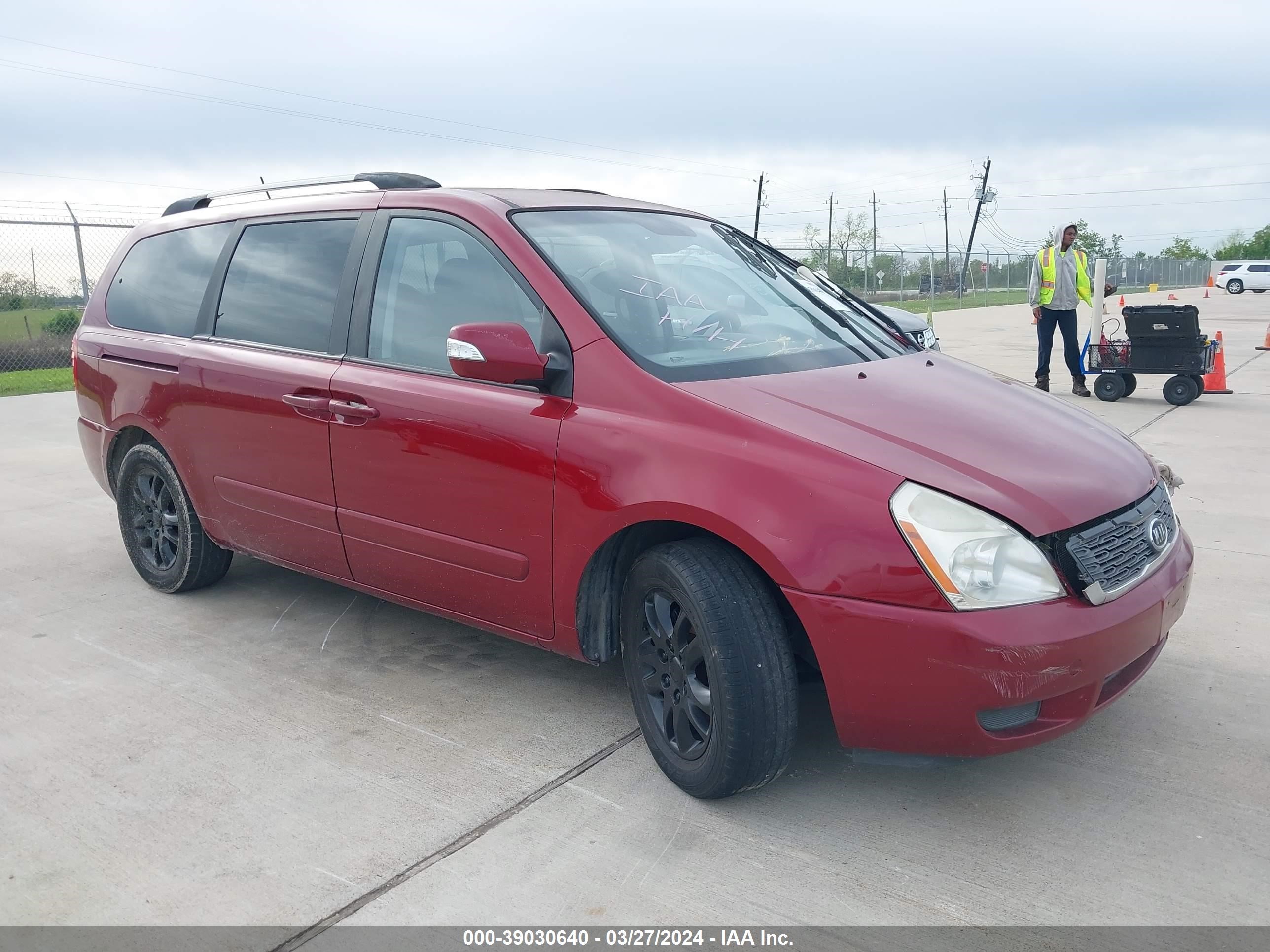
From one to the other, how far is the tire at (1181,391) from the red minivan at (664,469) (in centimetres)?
704

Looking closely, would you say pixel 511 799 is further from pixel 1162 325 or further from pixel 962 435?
pixel 1162 325

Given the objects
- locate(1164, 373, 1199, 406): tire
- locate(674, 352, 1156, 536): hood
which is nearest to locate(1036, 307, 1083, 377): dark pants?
locate(1164, 373, 1199, 406): tire

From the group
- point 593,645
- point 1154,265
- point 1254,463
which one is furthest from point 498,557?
point 1154,265

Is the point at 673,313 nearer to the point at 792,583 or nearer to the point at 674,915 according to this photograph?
the point at 792,583

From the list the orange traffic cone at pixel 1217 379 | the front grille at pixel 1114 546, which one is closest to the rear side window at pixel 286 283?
the front grille at pixel 1114 546

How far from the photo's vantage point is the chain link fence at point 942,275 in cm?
3028

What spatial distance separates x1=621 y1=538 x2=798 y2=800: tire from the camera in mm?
2658

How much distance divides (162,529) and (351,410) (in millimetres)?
1676

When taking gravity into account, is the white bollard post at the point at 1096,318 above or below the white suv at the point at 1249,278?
below

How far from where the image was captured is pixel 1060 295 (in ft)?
33.7

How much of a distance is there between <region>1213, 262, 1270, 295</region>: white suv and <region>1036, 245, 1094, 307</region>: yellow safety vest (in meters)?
37.8

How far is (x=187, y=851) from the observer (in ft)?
8.82

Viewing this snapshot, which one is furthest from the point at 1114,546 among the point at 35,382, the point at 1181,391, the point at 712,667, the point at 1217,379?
the point at 35,382

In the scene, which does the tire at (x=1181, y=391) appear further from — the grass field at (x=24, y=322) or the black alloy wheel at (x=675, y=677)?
the grass field at (x=24, y=322)
